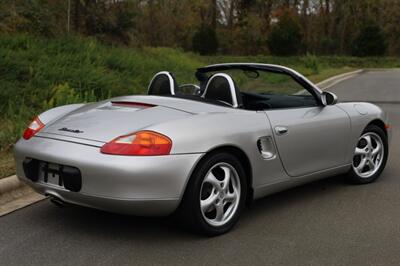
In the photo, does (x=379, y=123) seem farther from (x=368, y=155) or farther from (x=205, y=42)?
(x=205, y=42)

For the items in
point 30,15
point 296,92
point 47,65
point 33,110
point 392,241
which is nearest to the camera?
point 392,241

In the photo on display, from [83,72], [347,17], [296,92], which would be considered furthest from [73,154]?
[347,17]

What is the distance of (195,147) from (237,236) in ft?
2.53

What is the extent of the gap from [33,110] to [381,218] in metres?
6.00

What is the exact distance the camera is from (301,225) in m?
4.14

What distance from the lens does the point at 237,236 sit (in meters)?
3.88

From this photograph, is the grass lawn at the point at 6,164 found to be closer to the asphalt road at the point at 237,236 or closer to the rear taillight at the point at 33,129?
the asphalt road at the point at 237,236

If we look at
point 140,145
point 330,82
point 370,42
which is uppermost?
point 140,145

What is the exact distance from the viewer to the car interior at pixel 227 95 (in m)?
4.29

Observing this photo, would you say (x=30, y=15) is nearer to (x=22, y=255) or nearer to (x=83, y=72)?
(x=83, y=72)

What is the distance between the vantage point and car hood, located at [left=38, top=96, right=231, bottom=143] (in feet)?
12.2

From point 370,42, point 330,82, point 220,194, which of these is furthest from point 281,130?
point 370,42

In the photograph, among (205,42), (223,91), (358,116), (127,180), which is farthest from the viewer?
(205,42)

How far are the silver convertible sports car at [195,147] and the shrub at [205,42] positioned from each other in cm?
3179
